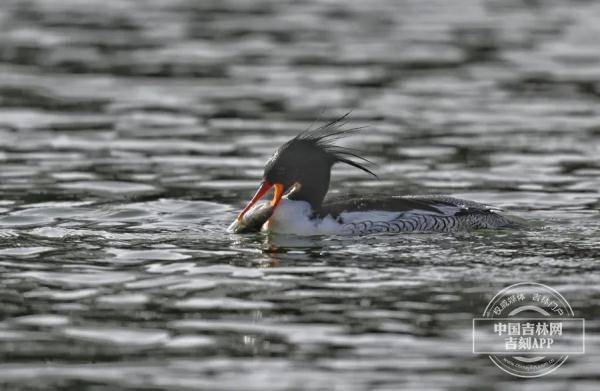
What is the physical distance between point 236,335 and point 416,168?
25.8 feet

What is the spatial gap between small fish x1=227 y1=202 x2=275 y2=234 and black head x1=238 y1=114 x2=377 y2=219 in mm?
88

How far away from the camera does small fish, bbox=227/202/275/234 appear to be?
13625 mm

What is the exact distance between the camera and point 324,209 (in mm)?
13625

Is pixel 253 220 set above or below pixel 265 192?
below

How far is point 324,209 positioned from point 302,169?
18.5 inches

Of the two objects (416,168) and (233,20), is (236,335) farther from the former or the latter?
(233,20)

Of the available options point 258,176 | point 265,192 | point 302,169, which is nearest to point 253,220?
point 265,192

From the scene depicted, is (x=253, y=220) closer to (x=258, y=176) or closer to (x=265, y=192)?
(x=265, y=192)

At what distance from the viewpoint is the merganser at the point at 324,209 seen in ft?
43.9

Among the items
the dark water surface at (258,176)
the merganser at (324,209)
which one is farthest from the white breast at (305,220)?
the dark water surface at (258,176)

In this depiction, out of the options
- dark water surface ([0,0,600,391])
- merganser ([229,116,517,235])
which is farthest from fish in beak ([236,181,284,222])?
dark water surface ([0,0,600,391])

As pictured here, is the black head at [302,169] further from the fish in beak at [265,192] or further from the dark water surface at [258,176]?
the dark water surface at [258,176]

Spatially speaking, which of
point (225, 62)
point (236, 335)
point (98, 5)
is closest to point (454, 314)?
point (236, 335)

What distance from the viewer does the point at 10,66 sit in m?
23.5
